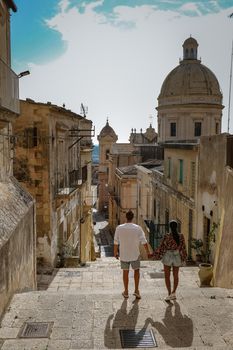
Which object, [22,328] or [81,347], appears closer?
[81,347]

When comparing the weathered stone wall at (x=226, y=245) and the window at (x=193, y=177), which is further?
the window at (x=193, y=177)

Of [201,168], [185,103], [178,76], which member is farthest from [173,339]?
[178,76]

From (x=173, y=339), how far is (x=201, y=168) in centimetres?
980

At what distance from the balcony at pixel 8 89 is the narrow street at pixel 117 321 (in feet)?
15.6

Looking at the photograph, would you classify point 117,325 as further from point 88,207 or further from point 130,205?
point 130,205

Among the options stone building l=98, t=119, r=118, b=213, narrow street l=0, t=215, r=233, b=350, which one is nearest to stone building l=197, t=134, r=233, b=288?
narrow street l=0, t=215, r=233, b=350

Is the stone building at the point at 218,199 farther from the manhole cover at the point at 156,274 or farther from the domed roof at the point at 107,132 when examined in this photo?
the domed roof at the point at 107,132

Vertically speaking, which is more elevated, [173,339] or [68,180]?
[68,180]

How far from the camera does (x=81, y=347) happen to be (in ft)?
17.0

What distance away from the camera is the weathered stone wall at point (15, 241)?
6.53 meters

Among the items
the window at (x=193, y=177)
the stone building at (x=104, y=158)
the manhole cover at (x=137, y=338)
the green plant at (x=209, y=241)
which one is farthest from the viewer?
the stone building at (x=104, y=158)

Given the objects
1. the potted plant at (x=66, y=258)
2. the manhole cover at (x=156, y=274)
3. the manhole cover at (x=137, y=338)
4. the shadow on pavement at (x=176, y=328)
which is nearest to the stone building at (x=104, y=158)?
the potted plant at (x=66, y=258)

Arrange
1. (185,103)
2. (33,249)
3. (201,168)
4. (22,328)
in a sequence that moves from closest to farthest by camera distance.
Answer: (22,328) < (33,249) < (201,168) < (185,103)

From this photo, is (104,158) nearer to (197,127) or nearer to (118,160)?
(118,160)
